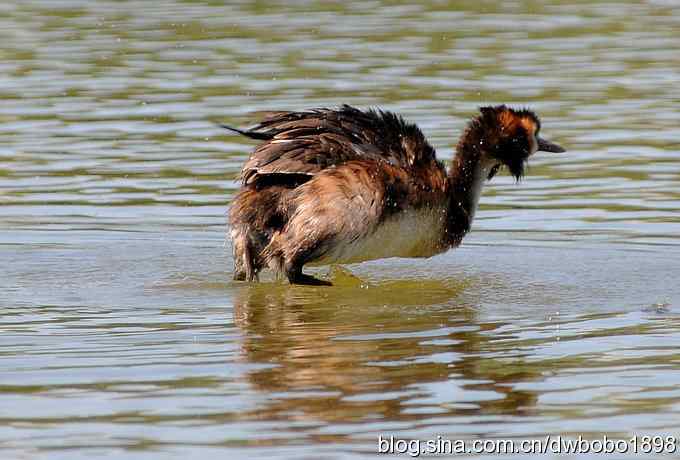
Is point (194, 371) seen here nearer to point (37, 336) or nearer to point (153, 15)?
point (37, 336)

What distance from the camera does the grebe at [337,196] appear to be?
9.38m

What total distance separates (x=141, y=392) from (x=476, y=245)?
4427 mm

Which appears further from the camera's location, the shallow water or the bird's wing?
the bird's wing

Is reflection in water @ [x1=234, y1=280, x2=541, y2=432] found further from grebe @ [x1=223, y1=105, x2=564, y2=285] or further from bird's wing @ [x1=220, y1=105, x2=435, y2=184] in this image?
bird's wing @ [x1=220, y1=105, x2=435, y2=184]

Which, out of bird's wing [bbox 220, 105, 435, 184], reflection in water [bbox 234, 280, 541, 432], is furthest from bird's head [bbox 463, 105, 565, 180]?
reflection in water [bbox 234, 280, 541, 432]

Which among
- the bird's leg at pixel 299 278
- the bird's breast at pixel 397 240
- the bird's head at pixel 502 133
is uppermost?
the bird's head at pixel 502 133

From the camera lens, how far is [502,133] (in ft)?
33.8

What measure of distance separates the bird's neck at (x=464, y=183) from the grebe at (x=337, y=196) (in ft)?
0.03

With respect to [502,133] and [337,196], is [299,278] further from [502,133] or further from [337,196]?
[502,133]

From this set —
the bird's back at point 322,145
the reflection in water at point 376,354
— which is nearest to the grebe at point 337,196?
the bird's back at point 322,145

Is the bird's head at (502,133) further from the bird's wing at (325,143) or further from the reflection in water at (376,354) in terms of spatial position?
the reflection in water at (376,354)

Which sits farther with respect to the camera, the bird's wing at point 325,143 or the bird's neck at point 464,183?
the bird's neck at point 464,183

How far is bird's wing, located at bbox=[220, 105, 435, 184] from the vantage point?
370 inches

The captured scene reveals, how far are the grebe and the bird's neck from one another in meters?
0.01
